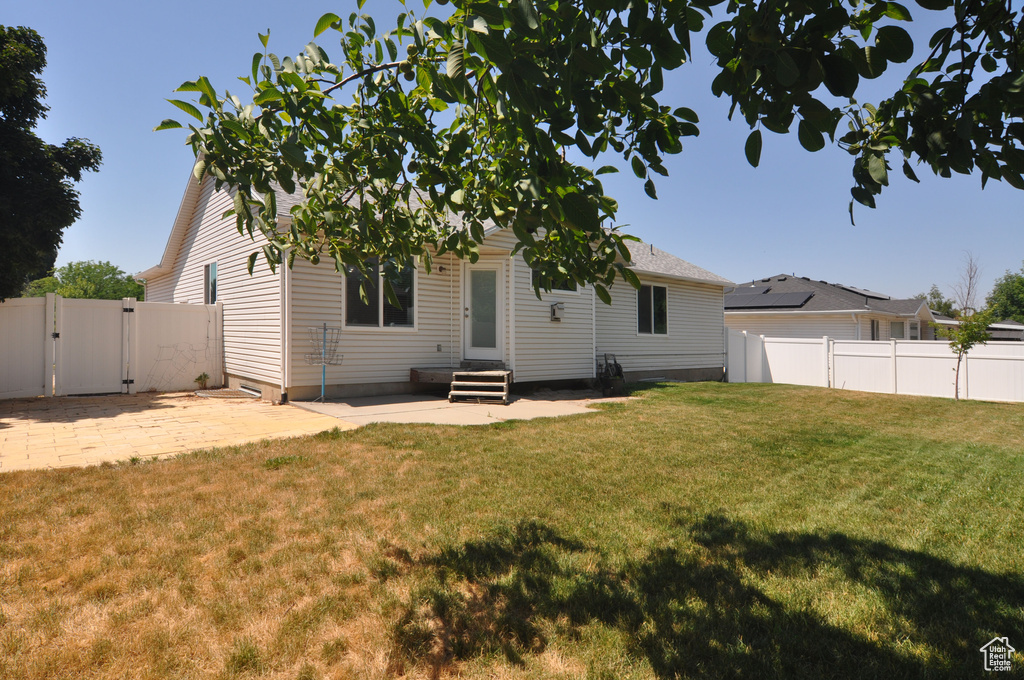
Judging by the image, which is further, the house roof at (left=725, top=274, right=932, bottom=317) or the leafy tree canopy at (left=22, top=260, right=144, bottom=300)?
the leafy tree canopy at (left=22, top=260, right=144, bottom=300)

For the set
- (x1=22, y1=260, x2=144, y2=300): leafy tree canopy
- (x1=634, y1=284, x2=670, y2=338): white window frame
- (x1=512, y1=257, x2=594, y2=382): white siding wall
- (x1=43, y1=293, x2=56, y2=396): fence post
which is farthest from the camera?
(x1=22, y1=260, x2=144, y2=300): leafy tree canopy

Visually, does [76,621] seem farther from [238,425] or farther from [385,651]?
[238,425]

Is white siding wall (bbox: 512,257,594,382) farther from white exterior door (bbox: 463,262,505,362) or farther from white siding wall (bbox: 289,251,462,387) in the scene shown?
white siding wall (bbox: 289,251,462,387)

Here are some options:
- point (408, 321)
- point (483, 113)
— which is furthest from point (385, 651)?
point (408, 321)

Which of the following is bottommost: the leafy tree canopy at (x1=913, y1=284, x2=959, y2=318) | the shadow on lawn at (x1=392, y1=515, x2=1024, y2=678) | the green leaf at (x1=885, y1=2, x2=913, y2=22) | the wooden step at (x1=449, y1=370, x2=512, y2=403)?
the shadow on lawn at (x1=392, y1=515, x2=1024, y2=678)

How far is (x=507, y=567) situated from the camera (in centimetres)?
290

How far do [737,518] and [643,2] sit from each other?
343 centimetres

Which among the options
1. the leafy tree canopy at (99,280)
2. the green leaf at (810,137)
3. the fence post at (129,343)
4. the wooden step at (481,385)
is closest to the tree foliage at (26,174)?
the fence post at (129,343)

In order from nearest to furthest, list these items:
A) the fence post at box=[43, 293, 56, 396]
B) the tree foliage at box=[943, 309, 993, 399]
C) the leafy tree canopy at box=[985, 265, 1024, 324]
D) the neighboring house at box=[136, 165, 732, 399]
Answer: the neighboring house at box=[136, 165, 732, 399] → the fence post at box=[43, 293, 56, 396] → the tree foliage at box=[943, 309, 993, 399] → the leafy tree canopy at box=[985, 265, 1024, 324]

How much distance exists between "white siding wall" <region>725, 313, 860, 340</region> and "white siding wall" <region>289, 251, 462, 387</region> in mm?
14046

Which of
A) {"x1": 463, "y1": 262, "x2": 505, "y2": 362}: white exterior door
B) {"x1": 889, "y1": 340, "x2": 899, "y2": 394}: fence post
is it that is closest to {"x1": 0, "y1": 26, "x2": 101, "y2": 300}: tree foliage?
{"x1": 463, "y1": 262, "x2": 505, "y2": 362}: white exterior door

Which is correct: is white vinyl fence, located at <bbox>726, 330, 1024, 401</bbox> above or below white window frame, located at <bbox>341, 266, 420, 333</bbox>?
below

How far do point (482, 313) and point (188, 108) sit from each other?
911 centimetres

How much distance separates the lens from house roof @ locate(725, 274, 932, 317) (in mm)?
21073
